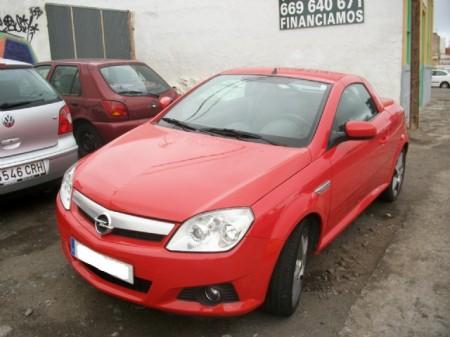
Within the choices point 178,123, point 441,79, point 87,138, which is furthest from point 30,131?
point 441,79

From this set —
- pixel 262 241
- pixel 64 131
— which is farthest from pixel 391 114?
pixel 64 131

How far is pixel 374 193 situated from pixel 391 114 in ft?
3.10

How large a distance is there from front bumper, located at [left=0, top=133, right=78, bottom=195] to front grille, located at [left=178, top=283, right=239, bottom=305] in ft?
8.24

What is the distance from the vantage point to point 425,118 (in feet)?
41.7

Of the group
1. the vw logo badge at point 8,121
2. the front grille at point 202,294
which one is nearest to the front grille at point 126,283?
the front grille at point 202,294

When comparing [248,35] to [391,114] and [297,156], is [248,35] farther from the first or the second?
[297,156]

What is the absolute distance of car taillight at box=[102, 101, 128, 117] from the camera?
6.40 m

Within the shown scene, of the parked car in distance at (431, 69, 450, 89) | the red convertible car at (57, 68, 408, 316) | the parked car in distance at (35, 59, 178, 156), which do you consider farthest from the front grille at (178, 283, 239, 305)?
the parked car in distance at (431, 69, 450, 89)

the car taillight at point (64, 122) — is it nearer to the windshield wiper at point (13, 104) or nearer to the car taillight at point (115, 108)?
the windshield wiper at point (13, 104)

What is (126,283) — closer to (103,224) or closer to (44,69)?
(103,224)

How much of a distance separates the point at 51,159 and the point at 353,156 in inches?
112

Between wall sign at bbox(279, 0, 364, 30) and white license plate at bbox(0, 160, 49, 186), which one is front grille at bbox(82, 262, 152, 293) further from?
wall sign at bbox(279, 0, 364, 30)

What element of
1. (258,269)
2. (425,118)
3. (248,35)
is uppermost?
(248,35)

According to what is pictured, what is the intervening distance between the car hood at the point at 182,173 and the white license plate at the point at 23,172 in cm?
132
